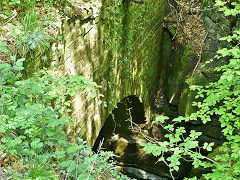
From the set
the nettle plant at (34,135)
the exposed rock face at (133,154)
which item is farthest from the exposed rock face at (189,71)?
the nettle plant at (34,135)

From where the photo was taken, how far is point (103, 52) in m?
3.29

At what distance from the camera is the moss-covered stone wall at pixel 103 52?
2.57 m

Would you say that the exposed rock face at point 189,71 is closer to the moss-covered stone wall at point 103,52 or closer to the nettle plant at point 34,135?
the moss-covered stone wall at point 103,52

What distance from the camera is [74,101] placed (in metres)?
2.69

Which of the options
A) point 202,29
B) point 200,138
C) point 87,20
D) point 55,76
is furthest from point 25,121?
point 202,29

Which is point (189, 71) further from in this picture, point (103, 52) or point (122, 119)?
point (103, 52)

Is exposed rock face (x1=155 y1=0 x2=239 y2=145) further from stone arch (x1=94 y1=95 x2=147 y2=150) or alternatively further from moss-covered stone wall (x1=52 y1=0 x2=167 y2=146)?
moss-covered stone wall (x1=52 y1=0 x2=167 y2=146)

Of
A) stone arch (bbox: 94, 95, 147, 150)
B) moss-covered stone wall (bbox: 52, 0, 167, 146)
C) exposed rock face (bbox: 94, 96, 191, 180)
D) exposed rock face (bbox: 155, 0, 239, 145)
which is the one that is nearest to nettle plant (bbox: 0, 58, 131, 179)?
moss-covered stone wall (bbox: 52, 0, 167, 146)

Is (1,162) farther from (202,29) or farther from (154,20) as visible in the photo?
(202,29)

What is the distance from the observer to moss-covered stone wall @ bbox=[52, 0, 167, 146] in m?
2.57

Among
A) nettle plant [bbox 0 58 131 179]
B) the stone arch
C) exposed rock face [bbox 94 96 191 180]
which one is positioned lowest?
exposed rock face [bbox 94 96 191 180]

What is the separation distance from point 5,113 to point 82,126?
Answer: 1294 mm

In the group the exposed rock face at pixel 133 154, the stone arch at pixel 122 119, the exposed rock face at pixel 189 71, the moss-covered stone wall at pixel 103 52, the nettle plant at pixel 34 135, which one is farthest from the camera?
the exposed rock face at pixel 133 154

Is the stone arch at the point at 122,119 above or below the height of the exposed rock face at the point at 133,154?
above
